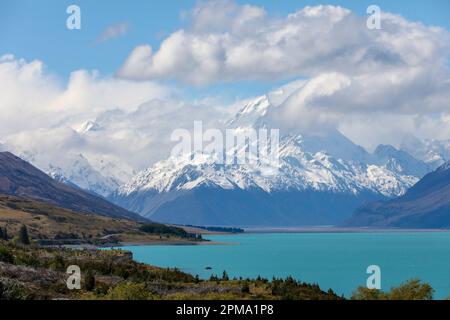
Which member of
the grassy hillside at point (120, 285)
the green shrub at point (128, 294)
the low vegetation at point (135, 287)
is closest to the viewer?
the green shrub at point (128, 294)

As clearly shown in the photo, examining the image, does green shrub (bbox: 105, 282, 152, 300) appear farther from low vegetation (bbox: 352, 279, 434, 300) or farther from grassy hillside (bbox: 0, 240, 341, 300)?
low vegetation (bbox: 352, 279, 434, 300)

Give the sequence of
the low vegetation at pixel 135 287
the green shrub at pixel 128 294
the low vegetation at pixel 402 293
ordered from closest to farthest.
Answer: the green shrub at pixel 128 294
the low vegetation at pixel 135 287
the low vegetation at pixel 402 293

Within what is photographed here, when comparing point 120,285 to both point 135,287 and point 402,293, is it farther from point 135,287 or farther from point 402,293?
point 402,293

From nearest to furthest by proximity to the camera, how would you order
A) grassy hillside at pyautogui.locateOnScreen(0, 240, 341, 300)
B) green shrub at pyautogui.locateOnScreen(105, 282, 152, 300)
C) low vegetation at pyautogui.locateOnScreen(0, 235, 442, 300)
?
green shrub at pyautogui.locateOnScreen(105, 282, 152, 300), grassy hillside at pyautogui.locateOnScreen(0, 240, 341, 300), low vegetation at pyautogui.locateOnScreen(0, 235, 442, 300)

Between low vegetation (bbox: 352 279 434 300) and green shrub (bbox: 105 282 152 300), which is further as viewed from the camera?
low vegetation (bbox: 352 279 434 300)

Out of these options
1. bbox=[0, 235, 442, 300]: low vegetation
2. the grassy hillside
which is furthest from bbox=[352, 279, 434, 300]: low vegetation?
the grassy hillside

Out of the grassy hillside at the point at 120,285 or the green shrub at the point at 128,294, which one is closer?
the green shrub at the point at 128,294

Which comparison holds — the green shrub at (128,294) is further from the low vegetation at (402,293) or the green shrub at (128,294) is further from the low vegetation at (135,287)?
the low vegetation at (402,293)

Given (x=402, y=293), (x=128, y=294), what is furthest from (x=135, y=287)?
(x=402, y=293)

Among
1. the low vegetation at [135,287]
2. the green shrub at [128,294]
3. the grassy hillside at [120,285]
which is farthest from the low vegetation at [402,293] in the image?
the green shrub at [128,294]
